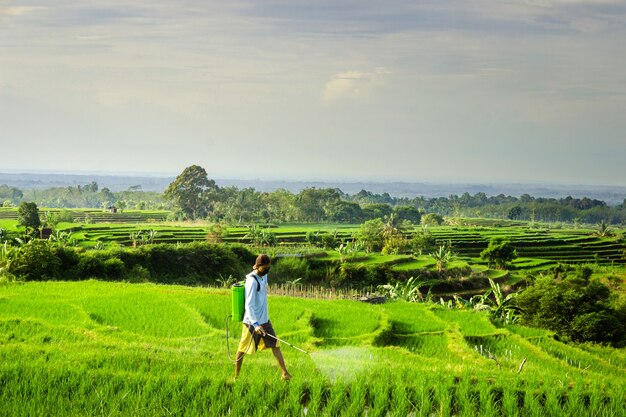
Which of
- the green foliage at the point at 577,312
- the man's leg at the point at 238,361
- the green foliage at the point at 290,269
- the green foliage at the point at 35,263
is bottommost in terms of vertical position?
the green foliage at the point at 290,269

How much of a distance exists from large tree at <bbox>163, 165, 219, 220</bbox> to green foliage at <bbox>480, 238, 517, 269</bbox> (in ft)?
127

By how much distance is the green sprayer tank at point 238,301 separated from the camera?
22.3ft

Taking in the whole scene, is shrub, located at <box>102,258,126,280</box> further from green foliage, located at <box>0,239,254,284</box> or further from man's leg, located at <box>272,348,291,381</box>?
man's leg, located at <box>272,348,291,381</box>

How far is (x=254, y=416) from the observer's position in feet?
19.8

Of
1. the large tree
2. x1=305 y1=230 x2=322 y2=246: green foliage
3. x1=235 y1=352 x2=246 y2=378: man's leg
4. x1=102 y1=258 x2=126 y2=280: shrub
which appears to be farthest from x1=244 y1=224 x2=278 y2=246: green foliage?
x1=235 y1=352 x2=246 y2=378: man's leg

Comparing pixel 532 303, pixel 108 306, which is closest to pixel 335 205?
pixel 532 303

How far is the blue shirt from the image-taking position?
6.57m

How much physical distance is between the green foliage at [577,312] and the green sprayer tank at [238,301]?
13568 millimetres

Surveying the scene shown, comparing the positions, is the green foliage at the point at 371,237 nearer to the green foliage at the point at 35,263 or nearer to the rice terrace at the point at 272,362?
the rice terrace at the point at 272,362

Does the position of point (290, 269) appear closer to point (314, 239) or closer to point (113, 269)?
point (314, 239)

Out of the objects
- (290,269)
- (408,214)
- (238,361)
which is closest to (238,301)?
(238,361)

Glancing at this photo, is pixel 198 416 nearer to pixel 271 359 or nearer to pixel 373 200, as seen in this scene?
pixel 271 359

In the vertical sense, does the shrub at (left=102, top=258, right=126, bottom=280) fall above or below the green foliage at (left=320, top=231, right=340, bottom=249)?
above

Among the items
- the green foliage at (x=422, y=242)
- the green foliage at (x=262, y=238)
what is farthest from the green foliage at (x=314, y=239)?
the green foliage at (x=422, y=242)
